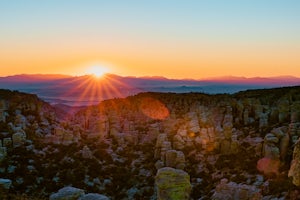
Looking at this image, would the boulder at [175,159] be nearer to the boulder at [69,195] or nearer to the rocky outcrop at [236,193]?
the rocky outcrop at [236,193]

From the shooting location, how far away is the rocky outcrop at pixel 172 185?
31.3m

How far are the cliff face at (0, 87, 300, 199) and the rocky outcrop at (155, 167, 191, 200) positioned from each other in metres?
0.09

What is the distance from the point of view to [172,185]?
31.6 m

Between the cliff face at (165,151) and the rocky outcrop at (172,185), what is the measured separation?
9 centimetres

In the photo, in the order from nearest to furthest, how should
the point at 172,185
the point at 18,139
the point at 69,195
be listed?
the point at 69,195 → the point at 172,185 → the point at 18,139

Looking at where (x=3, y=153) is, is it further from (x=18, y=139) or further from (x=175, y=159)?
(x=175, y=159)

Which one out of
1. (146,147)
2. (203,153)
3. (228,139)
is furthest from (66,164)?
(228,139)

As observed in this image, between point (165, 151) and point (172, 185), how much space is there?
Result: 1165 inches

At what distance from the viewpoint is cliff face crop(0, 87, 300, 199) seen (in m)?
47.6

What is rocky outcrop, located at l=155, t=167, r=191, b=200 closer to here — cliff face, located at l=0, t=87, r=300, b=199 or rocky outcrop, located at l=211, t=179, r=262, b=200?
cliff face, located at l=0, t=87, r=300, b=199

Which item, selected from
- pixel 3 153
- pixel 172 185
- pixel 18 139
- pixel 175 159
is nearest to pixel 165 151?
pixel 175 159

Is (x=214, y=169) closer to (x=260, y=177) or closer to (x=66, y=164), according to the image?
(x=260, y=177)

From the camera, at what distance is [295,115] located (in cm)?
6322

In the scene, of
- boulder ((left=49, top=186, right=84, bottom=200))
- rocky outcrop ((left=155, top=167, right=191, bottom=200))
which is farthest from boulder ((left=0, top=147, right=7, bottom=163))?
rocky outcrop ((left=155, top=167, right=191, bottom=200))
